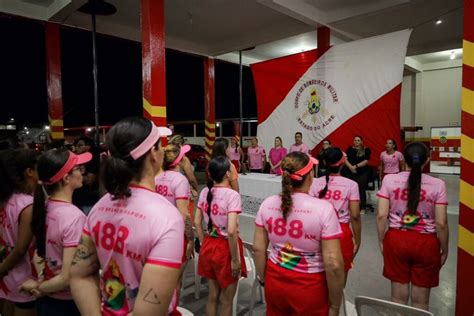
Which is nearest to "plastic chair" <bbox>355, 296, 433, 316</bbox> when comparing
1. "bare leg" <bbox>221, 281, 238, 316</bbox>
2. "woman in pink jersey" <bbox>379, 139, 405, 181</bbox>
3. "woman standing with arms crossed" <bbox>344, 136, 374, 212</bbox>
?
"bare leg" <bbox>221, 281, 238, 316</bbox>

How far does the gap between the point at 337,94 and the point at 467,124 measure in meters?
3.92

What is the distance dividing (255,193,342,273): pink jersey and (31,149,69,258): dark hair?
1.07 metres

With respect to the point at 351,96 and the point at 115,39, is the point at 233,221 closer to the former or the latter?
the point at 351,96

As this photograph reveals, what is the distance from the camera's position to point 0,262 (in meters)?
1.89

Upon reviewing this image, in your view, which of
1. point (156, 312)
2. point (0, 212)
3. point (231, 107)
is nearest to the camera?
point (156, 312)

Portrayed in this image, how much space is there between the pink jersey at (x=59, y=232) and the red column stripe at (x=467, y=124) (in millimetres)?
2439

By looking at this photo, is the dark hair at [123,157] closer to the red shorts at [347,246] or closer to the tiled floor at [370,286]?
the red shorts at [347,246]

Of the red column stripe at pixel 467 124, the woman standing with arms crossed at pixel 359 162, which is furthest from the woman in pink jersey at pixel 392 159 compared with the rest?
the red column stripe at pixel 467 124

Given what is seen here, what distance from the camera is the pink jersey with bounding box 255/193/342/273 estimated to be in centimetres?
158

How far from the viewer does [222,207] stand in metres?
2.33

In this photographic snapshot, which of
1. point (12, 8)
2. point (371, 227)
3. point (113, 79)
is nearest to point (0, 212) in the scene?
point (371, 227)

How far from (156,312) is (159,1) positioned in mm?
4551

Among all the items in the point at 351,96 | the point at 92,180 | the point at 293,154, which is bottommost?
the point at 92,180

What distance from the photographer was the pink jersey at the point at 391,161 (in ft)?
19.8
